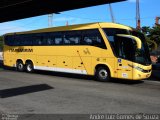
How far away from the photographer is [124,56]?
18047mm

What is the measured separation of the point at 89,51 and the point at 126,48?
2.63 meters

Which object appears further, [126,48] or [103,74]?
[103,74]

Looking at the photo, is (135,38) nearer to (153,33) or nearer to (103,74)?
(103,74)

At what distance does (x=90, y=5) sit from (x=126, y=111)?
15.5 meters

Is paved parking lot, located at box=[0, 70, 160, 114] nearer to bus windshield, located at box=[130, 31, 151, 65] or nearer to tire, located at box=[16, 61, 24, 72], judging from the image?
bus windshield, located at box=[130, 31, 151, 65]

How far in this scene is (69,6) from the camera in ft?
84.0

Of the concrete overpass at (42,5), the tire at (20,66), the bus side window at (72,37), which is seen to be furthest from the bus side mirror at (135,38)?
the tire at (20,66)

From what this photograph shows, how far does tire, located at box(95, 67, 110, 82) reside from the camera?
1902 centimetres

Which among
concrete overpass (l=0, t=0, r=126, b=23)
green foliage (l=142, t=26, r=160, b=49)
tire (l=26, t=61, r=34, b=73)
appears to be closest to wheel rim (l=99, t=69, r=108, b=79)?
concrete overpass (l=0, t=0, r=126, b=23)

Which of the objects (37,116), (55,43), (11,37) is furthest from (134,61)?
(11,37)

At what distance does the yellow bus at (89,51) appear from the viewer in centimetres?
1795

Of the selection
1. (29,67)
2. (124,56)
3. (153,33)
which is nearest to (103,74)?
(124,56)

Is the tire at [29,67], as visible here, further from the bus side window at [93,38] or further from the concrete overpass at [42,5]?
the bus side window at [93,38]

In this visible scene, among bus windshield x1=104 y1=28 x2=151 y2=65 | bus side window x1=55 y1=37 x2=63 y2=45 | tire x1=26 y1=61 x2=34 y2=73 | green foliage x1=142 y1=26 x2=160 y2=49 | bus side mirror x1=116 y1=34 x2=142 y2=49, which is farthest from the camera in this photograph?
green foliage x1=142 y1=26 x2=160 y2=49
